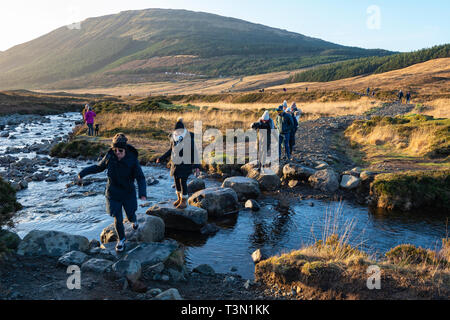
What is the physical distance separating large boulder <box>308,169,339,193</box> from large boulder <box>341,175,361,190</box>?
0.26 m

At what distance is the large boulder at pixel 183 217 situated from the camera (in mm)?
9734

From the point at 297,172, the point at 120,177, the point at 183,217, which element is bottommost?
the point at 183,217

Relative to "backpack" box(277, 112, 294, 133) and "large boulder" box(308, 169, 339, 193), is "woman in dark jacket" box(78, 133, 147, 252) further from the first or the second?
"backpack" box(277, 112, 294, 133)

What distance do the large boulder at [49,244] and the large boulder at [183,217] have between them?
273 cm

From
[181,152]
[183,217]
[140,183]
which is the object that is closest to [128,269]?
[140,183]

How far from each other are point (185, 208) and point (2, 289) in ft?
16.8

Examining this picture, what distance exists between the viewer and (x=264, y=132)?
14.3m

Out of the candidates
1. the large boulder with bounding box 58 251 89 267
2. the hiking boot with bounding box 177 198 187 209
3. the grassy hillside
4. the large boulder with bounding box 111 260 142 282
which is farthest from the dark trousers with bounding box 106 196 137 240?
the grassy hillside

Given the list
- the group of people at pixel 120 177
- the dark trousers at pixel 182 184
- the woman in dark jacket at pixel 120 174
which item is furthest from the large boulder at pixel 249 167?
the woman in dark jacket at pixel 120 174

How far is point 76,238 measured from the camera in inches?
300

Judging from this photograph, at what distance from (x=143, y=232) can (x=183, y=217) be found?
178 centimetres

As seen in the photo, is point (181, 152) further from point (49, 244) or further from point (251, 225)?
point (49, 244)
